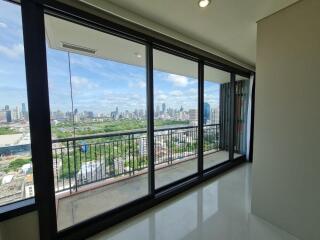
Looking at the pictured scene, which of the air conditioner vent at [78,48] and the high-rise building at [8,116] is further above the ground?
the air conditioner vent at [78,48]

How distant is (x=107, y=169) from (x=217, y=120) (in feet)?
11.3

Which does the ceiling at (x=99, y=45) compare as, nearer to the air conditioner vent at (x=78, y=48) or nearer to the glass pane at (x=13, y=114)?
Answer: the air conditioner vent at (x=78, y=48)

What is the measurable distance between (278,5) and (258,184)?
211cm

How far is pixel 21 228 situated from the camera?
143cm

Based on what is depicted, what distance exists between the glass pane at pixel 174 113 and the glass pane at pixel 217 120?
55 centimetres

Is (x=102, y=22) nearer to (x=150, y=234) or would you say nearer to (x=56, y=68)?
(x=56, y=68)

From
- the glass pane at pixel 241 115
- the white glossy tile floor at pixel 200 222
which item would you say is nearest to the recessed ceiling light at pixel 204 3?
the white glossy tile floor at pixel 200 222

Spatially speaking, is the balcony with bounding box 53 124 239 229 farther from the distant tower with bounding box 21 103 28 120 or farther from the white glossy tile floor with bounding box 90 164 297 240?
the distant tower with bounding box 21 103 28 120

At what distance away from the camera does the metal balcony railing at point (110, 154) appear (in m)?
2.62

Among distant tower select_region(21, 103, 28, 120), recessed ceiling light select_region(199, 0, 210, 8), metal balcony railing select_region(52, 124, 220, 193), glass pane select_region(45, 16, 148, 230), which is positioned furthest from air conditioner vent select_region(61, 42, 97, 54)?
recessed ceiling light select_region(199, 0, 210, 8)

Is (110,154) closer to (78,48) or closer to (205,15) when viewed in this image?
(78,48)

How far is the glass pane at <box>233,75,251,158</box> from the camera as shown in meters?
4.36

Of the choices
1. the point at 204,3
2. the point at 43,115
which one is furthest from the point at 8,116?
the point at 204,3

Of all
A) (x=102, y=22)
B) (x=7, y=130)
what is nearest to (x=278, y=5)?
(x=102, y=22)
